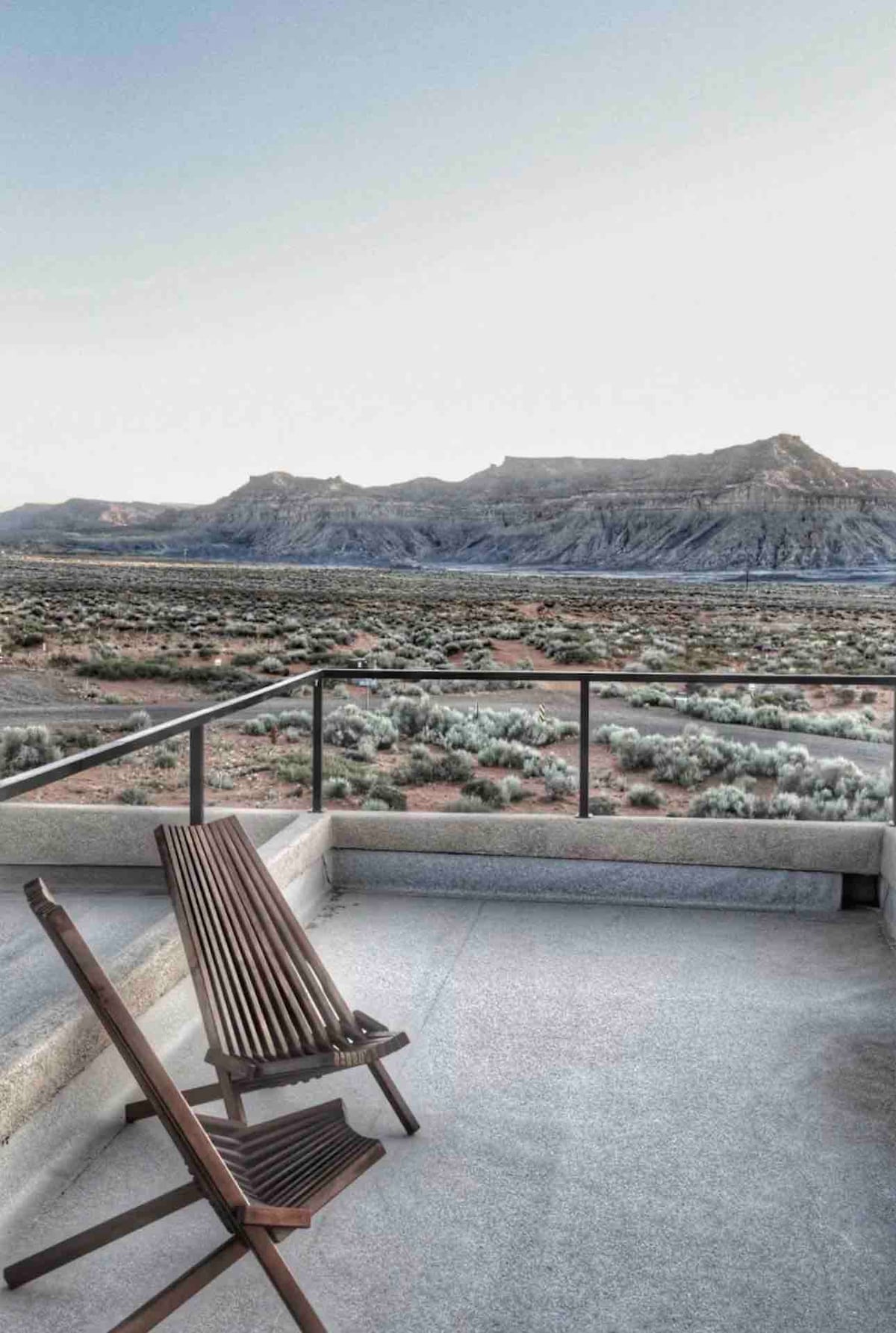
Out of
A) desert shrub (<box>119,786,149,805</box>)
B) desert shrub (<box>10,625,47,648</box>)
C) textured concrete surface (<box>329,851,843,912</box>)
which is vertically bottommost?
desert shrub (<box>10,625,47,648</box>)

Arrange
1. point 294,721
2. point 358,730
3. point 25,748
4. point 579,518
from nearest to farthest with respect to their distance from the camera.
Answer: point 358,730, point 25,748, point 294,721, point 579,518

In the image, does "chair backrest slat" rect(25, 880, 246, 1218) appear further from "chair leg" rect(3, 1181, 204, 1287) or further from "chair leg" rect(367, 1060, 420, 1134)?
"chair leg" rect(367, 1060, 420, 1134)

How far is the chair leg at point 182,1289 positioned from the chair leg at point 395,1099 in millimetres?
821

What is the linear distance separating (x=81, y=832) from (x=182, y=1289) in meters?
3.26

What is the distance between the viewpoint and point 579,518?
82.3 m

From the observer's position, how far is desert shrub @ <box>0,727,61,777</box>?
14.7m

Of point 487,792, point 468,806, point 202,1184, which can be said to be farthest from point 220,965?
point 487,792

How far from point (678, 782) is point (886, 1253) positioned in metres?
10.0

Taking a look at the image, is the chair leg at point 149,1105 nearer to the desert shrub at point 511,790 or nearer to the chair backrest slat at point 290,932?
the chair backrest slat at point 290,932

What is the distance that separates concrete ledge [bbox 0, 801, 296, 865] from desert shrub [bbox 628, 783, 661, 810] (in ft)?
21.0

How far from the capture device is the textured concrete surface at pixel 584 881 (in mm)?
5352

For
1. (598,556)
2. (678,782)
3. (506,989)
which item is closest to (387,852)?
(506,989)

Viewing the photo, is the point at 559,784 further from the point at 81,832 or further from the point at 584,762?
the point at 81,832

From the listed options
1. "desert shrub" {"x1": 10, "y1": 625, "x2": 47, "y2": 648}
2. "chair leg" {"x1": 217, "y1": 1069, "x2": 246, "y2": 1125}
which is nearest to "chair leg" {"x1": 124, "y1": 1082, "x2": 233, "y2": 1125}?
"chair leg" {"x1": 217, "y1": 1069, "x2": 246, "y2": 1125}
